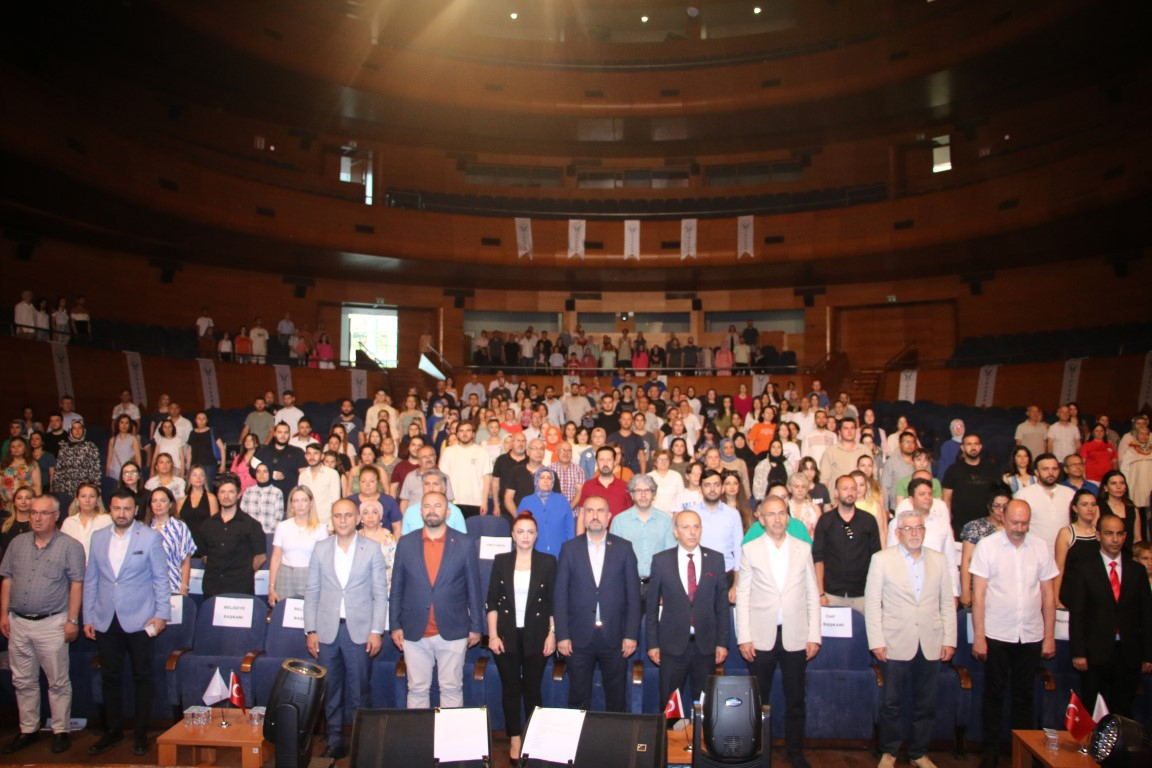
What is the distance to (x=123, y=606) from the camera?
5.21 metres

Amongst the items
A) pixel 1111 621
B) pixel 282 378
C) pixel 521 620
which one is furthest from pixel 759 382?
pixel 521 620

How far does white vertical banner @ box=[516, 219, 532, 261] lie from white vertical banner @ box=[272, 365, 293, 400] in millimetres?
5677

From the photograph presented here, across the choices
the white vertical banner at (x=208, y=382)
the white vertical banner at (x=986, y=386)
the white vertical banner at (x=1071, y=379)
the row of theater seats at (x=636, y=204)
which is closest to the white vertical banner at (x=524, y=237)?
the row of theater seats at (x=636, y=204)

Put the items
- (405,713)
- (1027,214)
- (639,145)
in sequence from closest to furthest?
(405,713)
(1027,214)
(639,145)

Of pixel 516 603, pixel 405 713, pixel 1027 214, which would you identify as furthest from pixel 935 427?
pixel 405 713

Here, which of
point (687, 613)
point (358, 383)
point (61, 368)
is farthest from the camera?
point (358, 383)

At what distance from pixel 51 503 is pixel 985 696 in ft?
19.9

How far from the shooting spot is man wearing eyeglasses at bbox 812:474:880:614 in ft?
18.1

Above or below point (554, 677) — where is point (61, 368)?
above

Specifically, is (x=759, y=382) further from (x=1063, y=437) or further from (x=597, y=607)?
(x=597, y=607)

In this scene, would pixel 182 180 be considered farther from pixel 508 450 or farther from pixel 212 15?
pixel 508 450

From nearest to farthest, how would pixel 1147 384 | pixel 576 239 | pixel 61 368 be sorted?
1. pixel 1147 384
2. pixel 61 368
3. pixel 576 239

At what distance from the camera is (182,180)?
1499 centimetres

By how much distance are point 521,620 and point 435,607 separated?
20.7 inches
